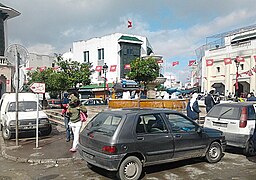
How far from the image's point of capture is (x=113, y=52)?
1801 inches

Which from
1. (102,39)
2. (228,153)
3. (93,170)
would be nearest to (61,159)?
(93,170)

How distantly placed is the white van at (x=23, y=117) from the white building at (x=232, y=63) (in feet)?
116

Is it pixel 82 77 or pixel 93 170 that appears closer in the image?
pixel 93 170

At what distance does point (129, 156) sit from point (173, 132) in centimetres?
130

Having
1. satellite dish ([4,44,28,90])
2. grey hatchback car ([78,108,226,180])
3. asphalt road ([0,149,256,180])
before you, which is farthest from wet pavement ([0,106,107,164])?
satellite dish ([4,44,28,90])

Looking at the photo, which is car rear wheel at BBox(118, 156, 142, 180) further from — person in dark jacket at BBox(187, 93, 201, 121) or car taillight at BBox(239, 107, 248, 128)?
person in dark jacket at BBox(187, 93, 201, 121)

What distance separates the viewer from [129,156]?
18.7 feet

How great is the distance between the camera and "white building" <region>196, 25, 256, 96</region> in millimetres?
44781

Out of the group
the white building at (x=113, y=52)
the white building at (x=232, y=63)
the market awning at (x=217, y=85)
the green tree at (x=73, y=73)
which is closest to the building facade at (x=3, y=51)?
the green tree at (x=73, y=73)

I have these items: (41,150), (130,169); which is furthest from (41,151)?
(130,169)

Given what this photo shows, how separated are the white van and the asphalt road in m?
3.38

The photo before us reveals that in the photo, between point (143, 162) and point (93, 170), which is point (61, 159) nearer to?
point (93, 170)

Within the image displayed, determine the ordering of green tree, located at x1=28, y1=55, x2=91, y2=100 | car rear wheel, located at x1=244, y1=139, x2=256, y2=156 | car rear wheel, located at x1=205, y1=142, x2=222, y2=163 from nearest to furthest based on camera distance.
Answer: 1. car rear wheel, located at x1=205, y1=142, x2=222, y2=163
2. car rear wheel, located at x1=244, y1=139, x2=256, y2=156
3. green tree, located at x1=28, y1=55, x2=91, y2=100

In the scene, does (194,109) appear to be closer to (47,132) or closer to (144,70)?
(47,132)
